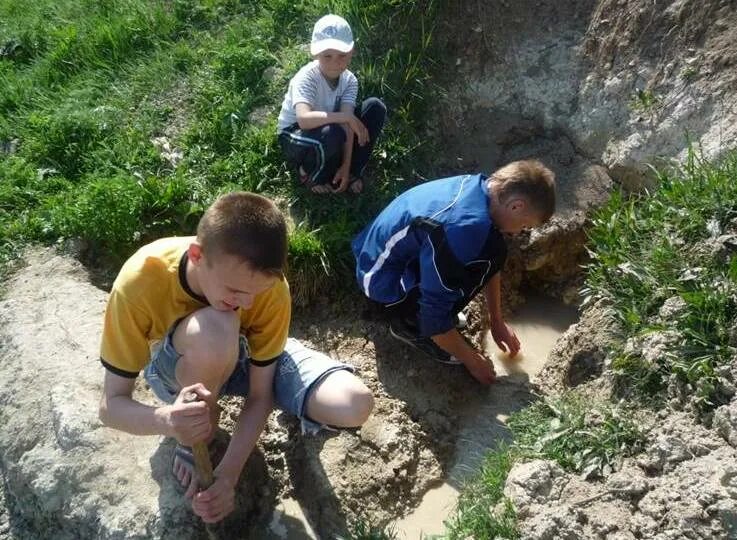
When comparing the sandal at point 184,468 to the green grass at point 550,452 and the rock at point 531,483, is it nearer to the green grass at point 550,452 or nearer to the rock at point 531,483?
the green grass at point 550,452

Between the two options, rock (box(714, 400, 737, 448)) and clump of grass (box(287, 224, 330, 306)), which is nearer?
rock (box(714, 400, 737, 448))

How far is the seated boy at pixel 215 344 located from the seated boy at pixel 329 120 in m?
1.48

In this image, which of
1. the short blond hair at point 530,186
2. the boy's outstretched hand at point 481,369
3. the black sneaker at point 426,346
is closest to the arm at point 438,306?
the boy's outstretched hand at point 481,369

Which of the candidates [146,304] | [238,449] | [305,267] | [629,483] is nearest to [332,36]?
[305,267]

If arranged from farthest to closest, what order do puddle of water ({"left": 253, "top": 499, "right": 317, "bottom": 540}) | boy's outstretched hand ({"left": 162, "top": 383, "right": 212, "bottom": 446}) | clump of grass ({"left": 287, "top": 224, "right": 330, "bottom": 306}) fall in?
clump of grass ({"left": 287, "top": 224, "right": 330, "bottom": 306}) → puddle of water ({"left": 253, "top": 499, "right": 317, "bottom": 540}) → boy's outstretched hand ({"left": 162, "top": 383, "right": 212, "bottom": 446})

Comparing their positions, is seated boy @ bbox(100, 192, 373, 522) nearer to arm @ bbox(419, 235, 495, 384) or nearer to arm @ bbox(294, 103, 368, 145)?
arm @ bbox(419, 235, 495, 384)

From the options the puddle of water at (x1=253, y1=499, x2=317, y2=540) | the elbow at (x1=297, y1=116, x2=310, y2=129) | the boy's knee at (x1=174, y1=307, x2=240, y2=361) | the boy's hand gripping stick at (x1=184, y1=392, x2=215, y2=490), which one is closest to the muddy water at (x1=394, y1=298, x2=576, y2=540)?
the puddle of water at (x1=253, y1=499, x2=317, y2=540)

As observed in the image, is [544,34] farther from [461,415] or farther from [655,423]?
[655,423]

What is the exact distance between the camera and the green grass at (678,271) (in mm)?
2914

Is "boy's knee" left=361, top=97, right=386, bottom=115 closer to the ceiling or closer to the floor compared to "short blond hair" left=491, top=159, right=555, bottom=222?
closer to the floor

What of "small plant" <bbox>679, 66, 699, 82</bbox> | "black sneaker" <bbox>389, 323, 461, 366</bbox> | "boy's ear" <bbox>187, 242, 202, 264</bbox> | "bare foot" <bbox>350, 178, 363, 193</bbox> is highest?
"small plant" <bbox>679, 66, 699, 82</bbox>

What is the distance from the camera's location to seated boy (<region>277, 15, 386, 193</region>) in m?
4.16

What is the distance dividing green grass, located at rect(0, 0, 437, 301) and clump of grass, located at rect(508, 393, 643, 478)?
4.55ft

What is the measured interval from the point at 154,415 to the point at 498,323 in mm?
1886
